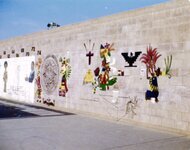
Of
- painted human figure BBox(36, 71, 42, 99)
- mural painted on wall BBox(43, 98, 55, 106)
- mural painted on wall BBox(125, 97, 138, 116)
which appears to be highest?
painted human figure BBox(36, 71, 42, 99)

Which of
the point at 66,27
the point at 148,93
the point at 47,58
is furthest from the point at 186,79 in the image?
the point at 47,58

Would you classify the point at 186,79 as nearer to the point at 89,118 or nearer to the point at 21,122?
the point at 89,118

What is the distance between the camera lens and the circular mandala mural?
17016mm

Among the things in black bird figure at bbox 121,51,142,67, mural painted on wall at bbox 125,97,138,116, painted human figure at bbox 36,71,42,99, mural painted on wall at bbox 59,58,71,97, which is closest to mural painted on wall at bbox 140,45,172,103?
black bird figure at bbox 121,51,142,67

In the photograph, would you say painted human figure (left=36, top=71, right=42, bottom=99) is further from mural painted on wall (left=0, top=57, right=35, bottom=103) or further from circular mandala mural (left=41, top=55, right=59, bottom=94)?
mural painted on wall (left=0, top=57, right=35, bottom=103)

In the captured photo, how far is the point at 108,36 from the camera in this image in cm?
1341

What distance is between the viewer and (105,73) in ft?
43.7

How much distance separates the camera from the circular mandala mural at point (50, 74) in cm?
1702

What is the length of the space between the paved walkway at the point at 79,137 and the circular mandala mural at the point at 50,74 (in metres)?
Answer: 5.54

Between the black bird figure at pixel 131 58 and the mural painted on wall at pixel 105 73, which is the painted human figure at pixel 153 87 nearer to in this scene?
the black bird figure at pixel 131 58

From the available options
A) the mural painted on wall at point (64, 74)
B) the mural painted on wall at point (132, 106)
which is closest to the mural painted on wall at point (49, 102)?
the mural painted on wall at point (64, 74)

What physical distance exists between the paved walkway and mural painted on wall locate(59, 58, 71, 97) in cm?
453

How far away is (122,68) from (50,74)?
6.30m

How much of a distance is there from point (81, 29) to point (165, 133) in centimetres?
745
